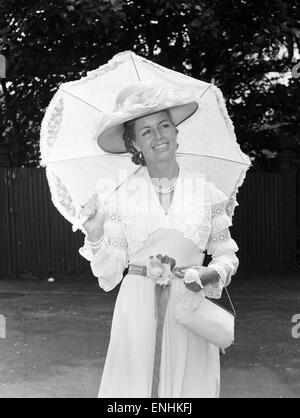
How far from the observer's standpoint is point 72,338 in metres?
6.32

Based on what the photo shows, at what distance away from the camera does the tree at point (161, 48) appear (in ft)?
26.6

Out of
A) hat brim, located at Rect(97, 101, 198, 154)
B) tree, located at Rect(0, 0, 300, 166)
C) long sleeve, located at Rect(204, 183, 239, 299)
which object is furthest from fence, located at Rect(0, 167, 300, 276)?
long sleeve, located at Rect(204, 183, 239, 299)

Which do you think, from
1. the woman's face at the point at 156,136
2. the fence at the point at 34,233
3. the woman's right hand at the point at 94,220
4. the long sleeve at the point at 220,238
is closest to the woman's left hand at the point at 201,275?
the long sleeve at the point at 220,238

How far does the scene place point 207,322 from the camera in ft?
8.51

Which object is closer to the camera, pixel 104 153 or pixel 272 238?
pixel 104 153

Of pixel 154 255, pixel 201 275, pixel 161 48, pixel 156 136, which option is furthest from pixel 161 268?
pixel 161 48

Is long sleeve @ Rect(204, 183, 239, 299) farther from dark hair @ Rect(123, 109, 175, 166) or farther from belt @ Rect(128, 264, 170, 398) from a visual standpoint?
dark hair @ Rect(123, 109, 175, 166)

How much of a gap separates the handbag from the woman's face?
2.19ft

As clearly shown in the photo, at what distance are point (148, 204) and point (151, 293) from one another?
1.30 ft

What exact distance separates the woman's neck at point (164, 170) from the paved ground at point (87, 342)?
93.5 inches

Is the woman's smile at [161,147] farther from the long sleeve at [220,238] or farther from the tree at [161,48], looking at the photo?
the tree at [161,48]
